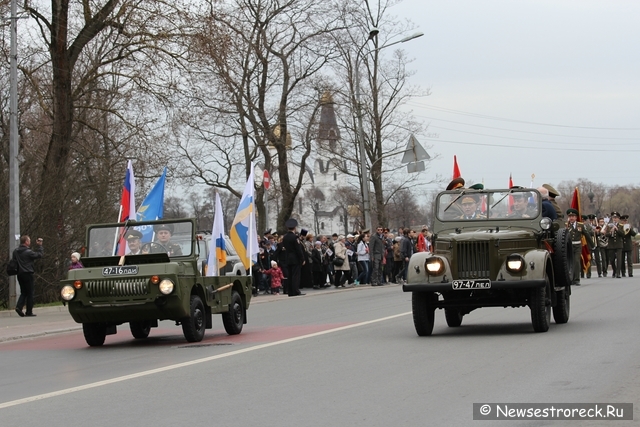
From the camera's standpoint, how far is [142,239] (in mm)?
14789

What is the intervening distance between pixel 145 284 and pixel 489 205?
200 inches

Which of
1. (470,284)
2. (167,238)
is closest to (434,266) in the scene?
(470,284)

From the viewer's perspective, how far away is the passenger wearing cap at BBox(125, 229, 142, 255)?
14.7 metres

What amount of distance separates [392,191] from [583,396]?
48.2 meters

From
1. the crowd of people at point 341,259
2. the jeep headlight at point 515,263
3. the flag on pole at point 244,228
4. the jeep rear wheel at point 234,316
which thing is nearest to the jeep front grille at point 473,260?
the jeep headlight at point 515,263

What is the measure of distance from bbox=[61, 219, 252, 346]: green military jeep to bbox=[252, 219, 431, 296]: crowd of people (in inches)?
544

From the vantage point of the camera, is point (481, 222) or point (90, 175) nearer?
point (481, 222)

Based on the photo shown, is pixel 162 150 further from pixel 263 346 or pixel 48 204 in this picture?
pixel 263 346

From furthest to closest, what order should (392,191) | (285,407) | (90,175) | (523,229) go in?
(392,191)
(90,175)
(523,229)
(285,407)

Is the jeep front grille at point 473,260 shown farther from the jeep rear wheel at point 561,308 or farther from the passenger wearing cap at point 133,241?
the passenger wearing cap at point 133,241

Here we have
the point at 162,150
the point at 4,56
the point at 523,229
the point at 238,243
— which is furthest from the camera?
the point at 162,150

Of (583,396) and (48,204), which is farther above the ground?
(48,204)

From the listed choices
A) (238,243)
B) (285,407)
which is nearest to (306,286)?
(238,243)

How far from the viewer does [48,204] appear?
25859 mm
